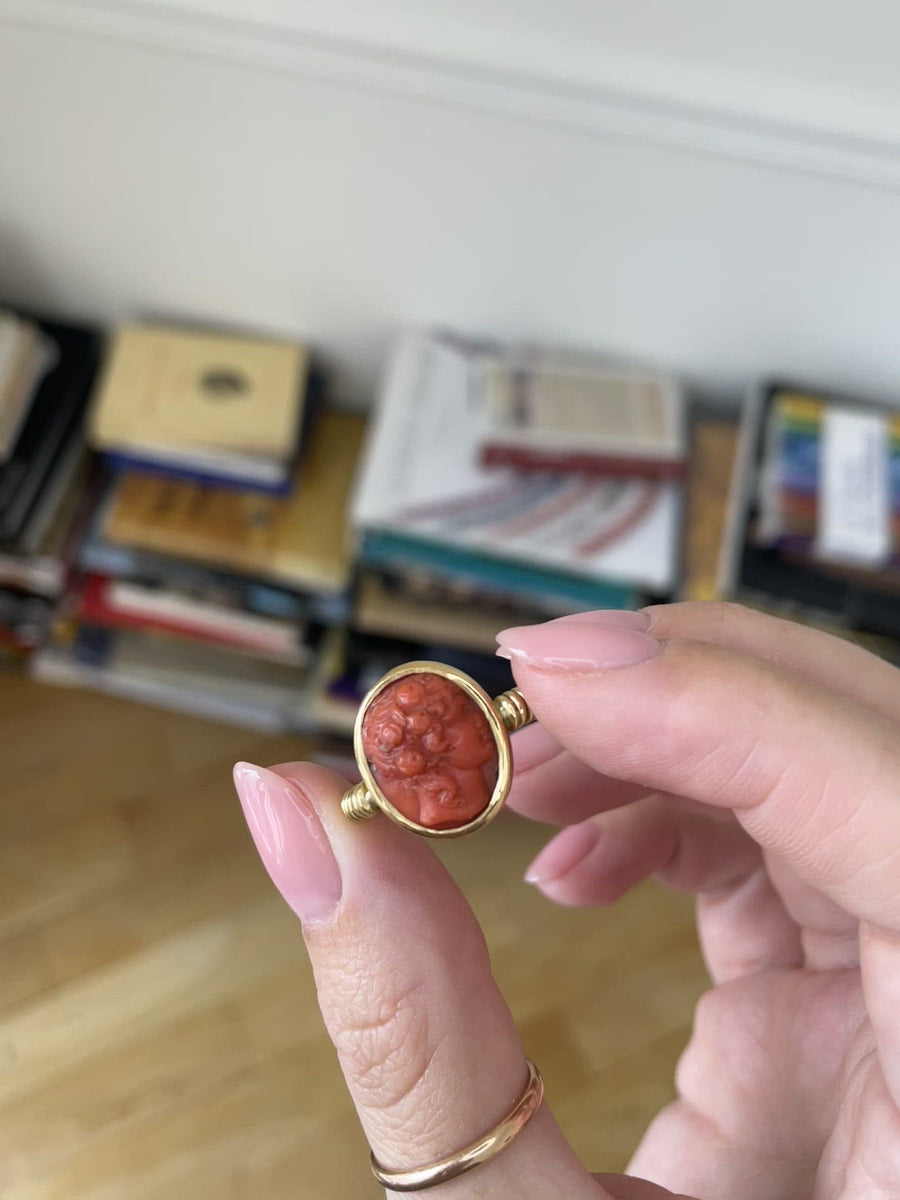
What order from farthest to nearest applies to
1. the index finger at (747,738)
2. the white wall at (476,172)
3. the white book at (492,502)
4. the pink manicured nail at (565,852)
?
1. the white book at (492,502)
2. the white wall at (476,172)
3. the pink manicured nail at (565,852)
4. the index finger at (747,738)

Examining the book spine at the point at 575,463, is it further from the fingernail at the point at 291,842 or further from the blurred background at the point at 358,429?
the fingernail at the point at 291,842

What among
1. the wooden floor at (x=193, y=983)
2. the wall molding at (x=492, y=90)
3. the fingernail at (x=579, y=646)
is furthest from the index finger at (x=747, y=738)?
the wooden floor at (x=193, y=983)

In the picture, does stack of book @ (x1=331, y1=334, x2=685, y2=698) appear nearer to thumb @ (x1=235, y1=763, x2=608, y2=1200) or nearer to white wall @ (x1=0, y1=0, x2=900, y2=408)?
white wall @ (x1=0, y1=0, x2=900, y2=408)

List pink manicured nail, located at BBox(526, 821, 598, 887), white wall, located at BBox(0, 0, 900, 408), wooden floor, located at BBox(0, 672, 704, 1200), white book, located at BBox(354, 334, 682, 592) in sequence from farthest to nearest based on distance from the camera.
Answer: wooden floor, located at BBox(0, 672, 704, 1200), white book, located at BBox(354, 334, 682, 592), white wall, located at BBox(0, 0, 900, 408), pink manicured nail, located at BBox(526, 821, 598, 887)

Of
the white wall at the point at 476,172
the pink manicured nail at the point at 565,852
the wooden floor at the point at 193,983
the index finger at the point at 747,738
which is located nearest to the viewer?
the index finger at the point at 747,738

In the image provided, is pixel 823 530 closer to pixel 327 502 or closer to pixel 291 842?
pixel 327 502

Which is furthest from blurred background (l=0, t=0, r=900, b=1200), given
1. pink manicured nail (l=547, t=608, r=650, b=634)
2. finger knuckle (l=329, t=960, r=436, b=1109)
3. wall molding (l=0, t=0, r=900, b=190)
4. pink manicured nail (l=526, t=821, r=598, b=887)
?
finger knuckle (l=329, t=960, r=436, b=1109)

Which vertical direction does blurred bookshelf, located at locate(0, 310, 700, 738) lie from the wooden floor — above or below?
above
